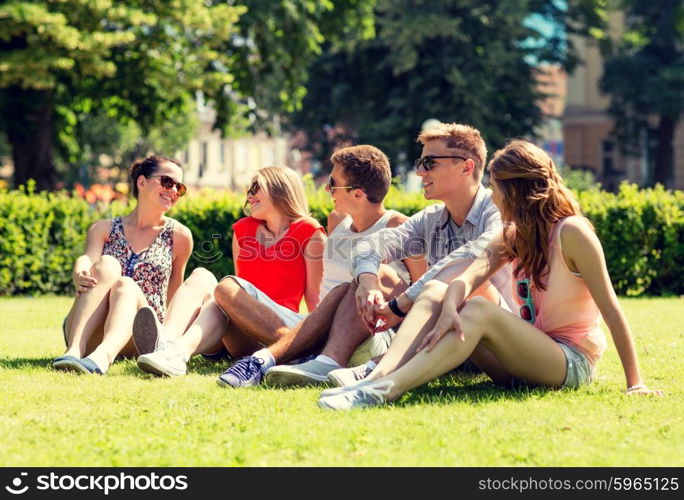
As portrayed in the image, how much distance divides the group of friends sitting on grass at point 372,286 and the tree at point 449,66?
2347 cm

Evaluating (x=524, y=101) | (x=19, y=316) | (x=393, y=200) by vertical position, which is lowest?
(x=19, y=316)

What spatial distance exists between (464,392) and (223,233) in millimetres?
9497

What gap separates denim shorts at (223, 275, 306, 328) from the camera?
6.59 m

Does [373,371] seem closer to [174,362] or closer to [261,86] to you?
[174,362]

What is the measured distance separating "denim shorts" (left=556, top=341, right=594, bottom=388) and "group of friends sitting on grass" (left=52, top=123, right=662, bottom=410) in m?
0.01

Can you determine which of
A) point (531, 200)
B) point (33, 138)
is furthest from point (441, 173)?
point (33, 138)

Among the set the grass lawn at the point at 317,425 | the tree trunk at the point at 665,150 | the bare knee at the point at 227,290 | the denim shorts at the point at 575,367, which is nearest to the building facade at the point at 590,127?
the tree trunk at the point at 665,150

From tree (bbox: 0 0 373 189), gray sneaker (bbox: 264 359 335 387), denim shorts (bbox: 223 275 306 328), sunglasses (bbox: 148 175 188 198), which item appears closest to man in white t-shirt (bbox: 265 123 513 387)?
gray sneaker (bbox: 264 359 335 387)

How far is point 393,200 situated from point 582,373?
9222mm

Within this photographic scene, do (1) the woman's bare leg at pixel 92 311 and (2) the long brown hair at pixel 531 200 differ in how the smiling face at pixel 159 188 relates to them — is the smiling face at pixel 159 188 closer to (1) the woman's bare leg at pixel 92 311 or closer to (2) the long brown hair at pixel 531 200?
(1) the woman's bare leg at pixel 92 311
